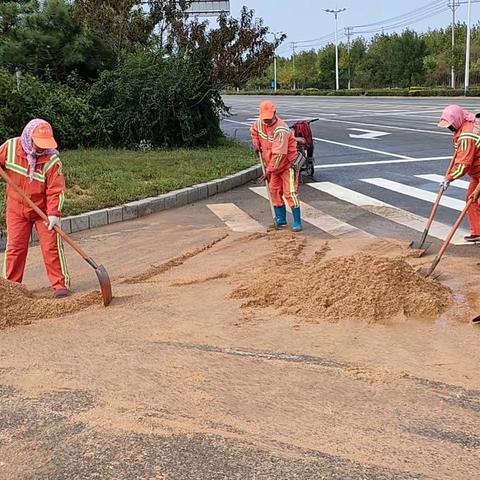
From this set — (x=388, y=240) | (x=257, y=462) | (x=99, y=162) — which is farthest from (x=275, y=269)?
(x=99, y=162)

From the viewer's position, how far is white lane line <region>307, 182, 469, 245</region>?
7371mm

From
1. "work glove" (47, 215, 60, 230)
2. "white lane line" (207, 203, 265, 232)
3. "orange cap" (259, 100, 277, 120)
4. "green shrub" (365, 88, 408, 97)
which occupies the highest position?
"green shrub" (365, 88, 408, 97)

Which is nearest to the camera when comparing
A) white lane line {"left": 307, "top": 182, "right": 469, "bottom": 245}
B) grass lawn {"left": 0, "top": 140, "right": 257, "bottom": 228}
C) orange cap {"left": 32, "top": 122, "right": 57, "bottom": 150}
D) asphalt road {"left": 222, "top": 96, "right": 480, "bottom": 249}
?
orange cap {"left": 32, "top": 122, "right": 57, "bottom": 150}

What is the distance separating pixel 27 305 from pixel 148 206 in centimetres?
420

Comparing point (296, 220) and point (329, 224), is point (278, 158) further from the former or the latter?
point (329, 224)

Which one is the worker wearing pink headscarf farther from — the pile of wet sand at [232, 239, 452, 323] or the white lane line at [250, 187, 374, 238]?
the pile of wet sand at [232, 239, 452, 323]

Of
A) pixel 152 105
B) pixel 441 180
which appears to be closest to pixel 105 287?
pixel 441 180

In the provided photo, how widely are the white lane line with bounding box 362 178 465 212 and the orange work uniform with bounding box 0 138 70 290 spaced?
17.2 ft

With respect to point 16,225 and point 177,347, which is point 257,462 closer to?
point 177,347

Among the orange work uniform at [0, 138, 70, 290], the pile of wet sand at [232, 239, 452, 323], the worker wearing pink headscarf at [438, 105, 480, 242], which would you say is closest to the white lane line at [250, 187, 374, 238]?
the worker wearing pink headscarf at [438, 105, 480, 242]

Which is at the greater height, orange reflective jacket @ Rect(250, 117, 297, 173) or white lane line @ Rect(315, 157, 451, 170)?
orange reflective jacket @ Rect(250, 117, 297, 173)

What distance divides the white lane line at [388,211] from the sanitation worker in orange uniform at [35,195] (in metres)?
3.91

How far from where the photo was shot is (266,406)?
11.5 ft

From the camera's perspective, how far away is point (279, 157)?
25.5 ft
